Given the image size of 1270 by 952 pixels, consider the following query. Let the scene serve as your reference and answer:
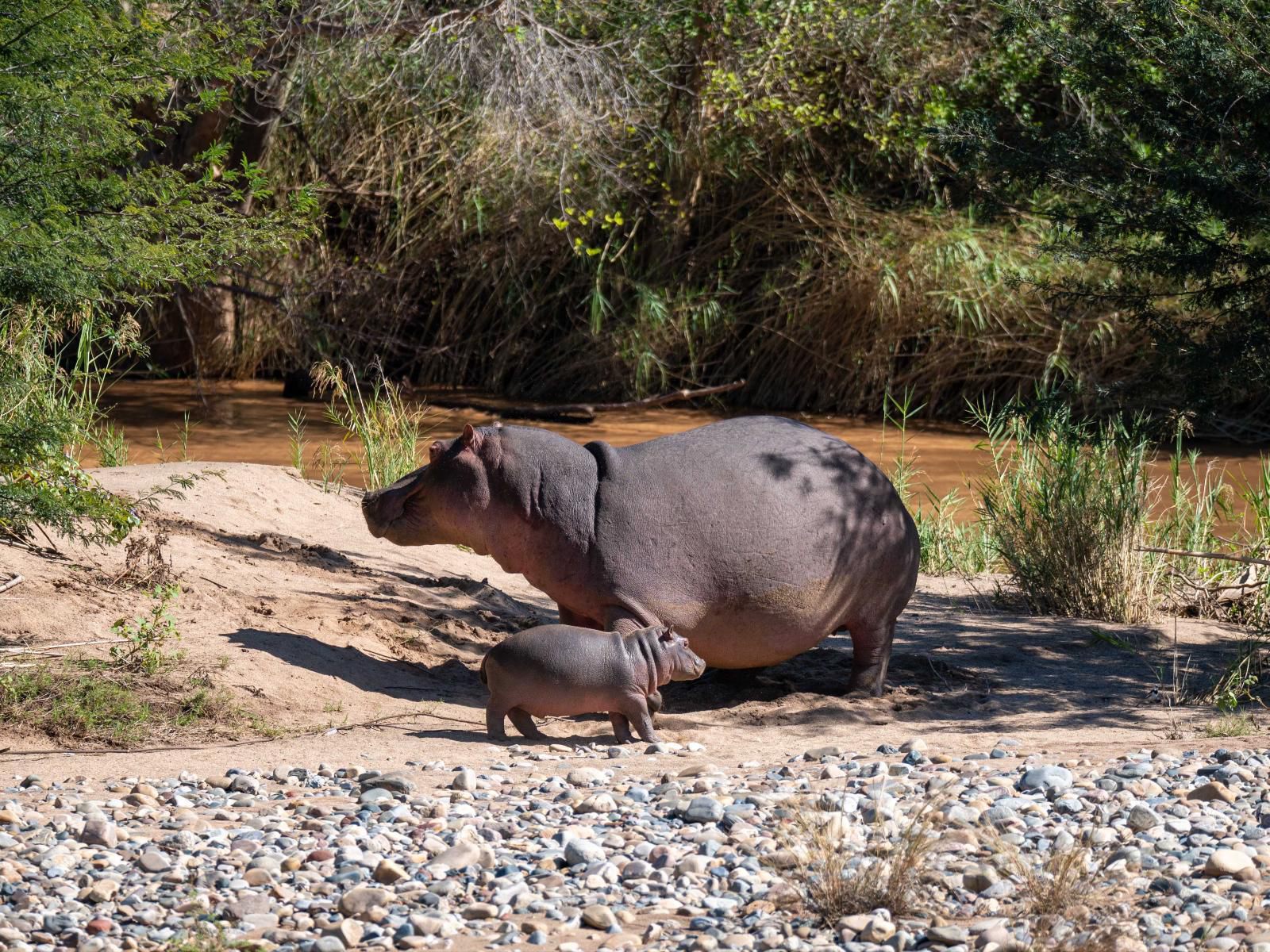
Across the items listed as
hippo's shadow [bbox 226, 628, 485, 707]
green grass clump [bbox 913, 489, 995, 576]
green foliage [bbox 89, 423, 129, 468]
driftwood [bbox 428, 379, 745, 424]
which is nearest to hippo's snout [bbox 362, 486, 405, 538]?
hippo's shadow [bbox 226, 628, 485, 707]

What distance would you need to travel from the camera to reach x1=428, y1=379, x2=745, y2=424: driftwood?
14805 mm

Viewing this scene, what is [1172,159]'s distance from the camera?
6656 millimetres

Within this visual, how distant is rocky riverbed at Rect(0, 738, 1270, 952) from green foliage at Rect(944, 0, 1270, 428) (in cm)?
265

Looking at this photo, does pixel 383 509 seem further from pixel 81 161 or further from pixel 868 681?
pixel 868 681

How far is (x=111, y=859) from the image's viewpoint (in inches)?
148

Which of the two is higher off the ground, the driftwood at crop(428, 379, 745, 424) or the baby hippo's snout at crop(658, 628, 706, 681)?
the driftwood at crop(428, 379, 745, 424)

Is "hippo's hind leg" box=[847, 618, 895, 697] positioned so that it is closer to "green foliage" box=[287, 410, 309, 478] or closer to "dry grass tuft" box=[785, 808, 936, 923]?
"dry grass tuft" box=[785, 808, 936, 923]

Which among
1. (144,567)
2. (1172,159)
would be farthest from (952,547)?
(144,567)

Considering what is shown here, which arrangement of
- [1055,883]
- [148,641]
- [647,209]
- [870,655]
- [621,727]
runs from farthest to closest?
[647,209], [870,655], [148,641], [621,727], [1055,883]

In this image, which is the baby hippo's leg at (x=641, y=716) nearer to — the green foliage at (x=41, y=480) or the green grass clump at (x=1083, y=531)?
the green foliage at (x=41, y=480)

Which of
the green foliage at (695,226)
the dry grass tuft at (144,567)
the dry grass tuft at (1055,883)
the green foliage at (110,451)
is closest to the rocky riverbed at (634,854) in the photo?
the dry grass tuft at (1055,883)

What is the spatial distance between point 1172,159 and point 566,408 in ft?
29.3

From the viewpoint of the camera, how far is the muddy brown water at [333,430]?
12.9 meters

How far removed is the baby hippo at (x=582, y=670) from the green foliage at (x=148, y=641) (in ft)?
4.44
